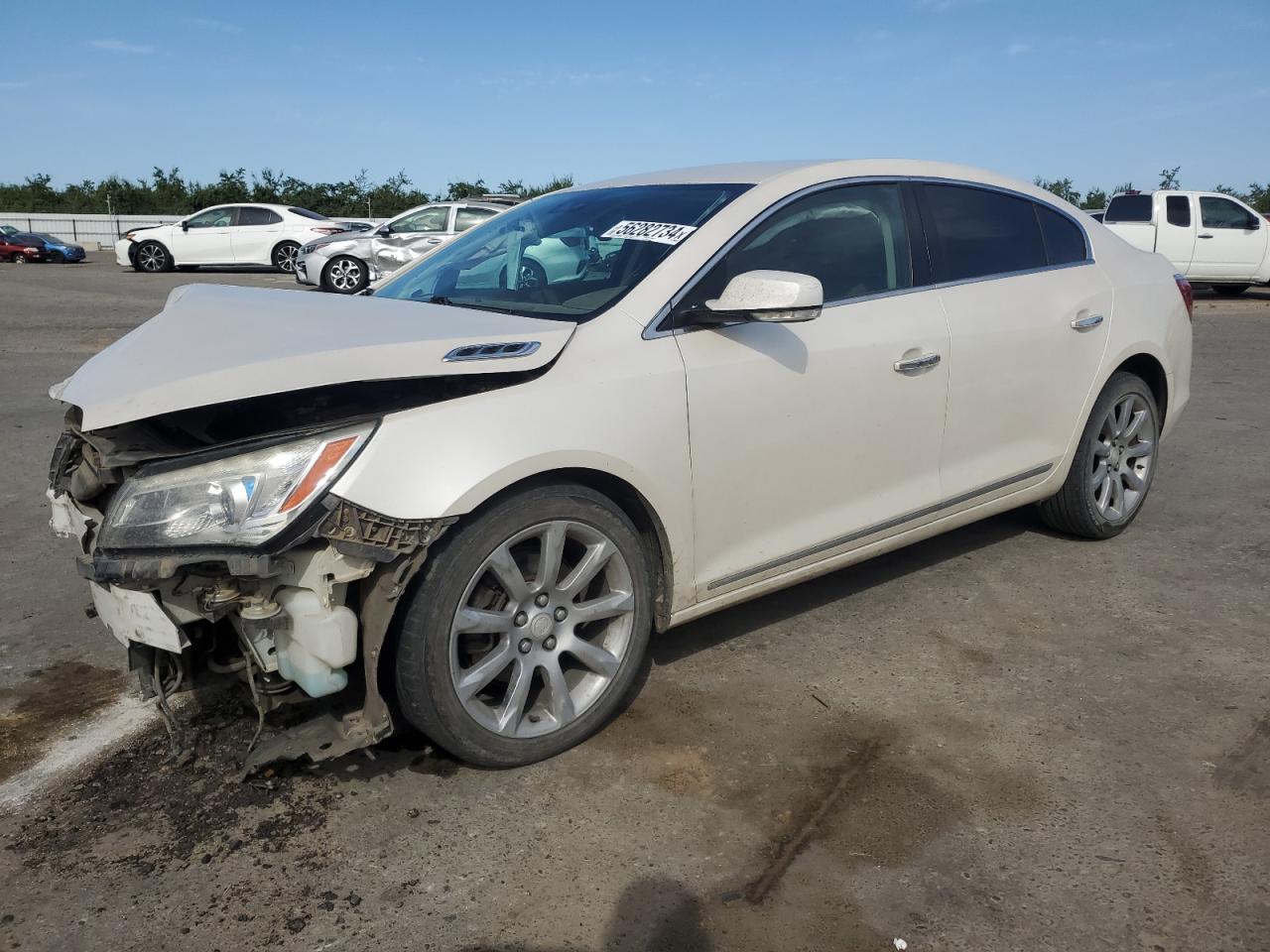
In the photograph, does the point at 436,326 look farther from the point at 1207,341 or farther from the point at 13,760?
the point at 1207,341

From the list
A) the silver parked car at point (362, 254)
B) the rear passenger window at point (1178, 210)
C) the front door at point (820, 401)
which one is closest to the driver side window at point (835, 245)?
the front door at point (820, 401)

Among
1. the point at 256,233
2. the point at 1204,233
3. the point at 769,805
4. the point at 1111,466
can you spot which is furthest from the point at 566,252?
the point at 256,233

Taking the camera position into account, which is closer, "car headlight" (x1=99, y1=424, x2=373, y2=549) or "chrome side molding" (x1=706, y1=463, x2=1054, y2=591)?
"car headlight" (x1=99, y1=424, x2=373, y2=549)

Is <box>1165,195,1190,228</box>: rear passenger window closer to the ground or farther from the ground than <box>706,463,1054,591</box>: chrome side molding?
farther from the ground

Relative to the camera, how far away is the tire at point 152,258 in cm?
2277

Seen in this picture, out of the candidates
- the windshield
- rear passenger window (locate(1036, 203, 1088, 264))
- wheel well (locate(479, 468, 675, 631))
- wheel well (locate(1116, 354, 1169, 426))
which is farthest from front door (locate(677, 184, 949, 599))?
wheel well (locate(1116, 354, 1169, 426))

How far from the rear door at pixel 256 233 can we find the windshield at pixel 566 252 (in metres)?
19.8

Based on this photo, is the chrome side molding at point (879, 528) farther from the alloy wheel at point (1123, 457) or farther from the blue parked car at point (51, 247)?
the blue parked car at point (51, 247)

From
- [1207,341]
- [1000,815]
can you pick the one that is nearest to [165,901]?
[1000,815]

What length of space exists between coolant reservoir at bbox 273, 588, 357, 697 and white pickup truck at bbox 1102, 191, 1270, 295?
18.1m

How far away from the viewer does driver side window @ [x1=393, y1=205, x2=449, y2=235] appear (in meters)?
18.0

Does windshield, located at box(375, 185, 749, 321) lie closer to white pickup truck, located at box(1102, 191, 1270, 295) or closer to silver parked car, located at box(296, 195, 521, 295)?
silver parked car, located at box(296, 195, 521, 295)

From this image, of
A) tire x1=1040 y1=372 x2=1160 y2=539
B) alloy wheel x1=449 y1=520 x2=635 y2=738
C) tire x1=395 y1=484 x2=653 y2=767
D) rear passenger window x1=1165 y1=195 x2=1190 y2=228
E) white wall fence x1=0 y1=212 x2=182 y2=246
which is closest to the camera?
tire x1=395 y1=484 x2=653 y2=767

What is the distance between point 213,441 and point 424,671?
0.79 meters
